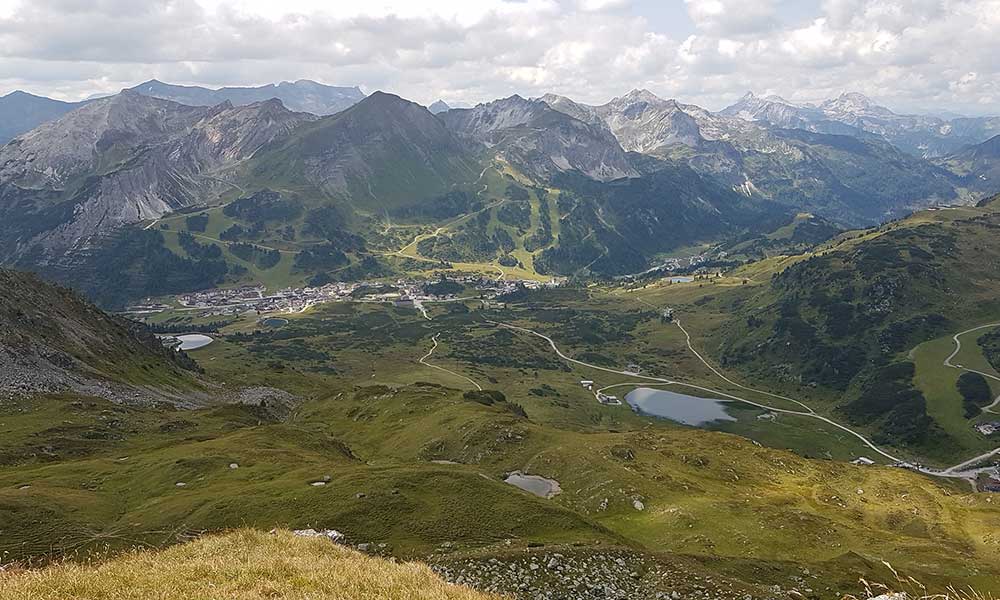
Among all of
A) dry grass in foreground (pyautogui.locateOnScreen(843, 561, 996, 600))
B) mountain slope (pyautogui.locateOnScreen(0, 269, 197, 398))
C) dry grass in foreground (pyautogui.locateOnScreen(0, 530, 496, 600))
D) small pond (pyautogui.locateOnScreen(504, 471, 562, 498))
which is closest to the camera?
dry grass in foreground (pyautogui.locateOnScreen(843, 561, 996, 600))

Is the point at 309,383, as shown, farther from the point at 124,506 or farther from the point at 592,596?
the point at 592,596

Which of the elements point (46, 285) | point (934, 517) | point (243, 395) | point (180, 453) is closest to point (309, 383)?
point (243, 395)

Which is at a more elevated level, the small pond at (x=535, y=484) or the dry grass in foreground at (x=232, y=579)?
the dry grass in foreground at (x=232, y=579)

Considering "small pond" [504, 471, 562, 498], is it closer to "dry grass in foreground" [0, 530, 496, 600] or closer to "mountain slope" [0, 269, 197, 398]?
"dry grass in foreground" [0, 530, 496, 600]

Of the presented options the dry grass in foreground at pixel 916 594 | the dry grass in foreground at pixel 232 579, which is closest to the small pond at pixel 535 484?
the dry grass in foreground at pixel 916 594

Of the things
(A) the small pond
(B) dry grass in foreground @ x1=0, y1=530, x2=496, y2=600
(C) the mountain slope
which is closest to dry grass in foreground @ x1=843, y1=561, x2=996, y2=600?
(B) dry grass in foreground @ x1=0, y1=530, x2=496, y2=600

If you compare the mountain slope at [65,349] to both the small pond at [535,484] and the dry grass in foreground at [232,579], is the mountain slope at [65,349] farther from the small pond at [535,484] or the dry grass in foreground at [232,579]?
the dry grass in foreground at [232,579]
